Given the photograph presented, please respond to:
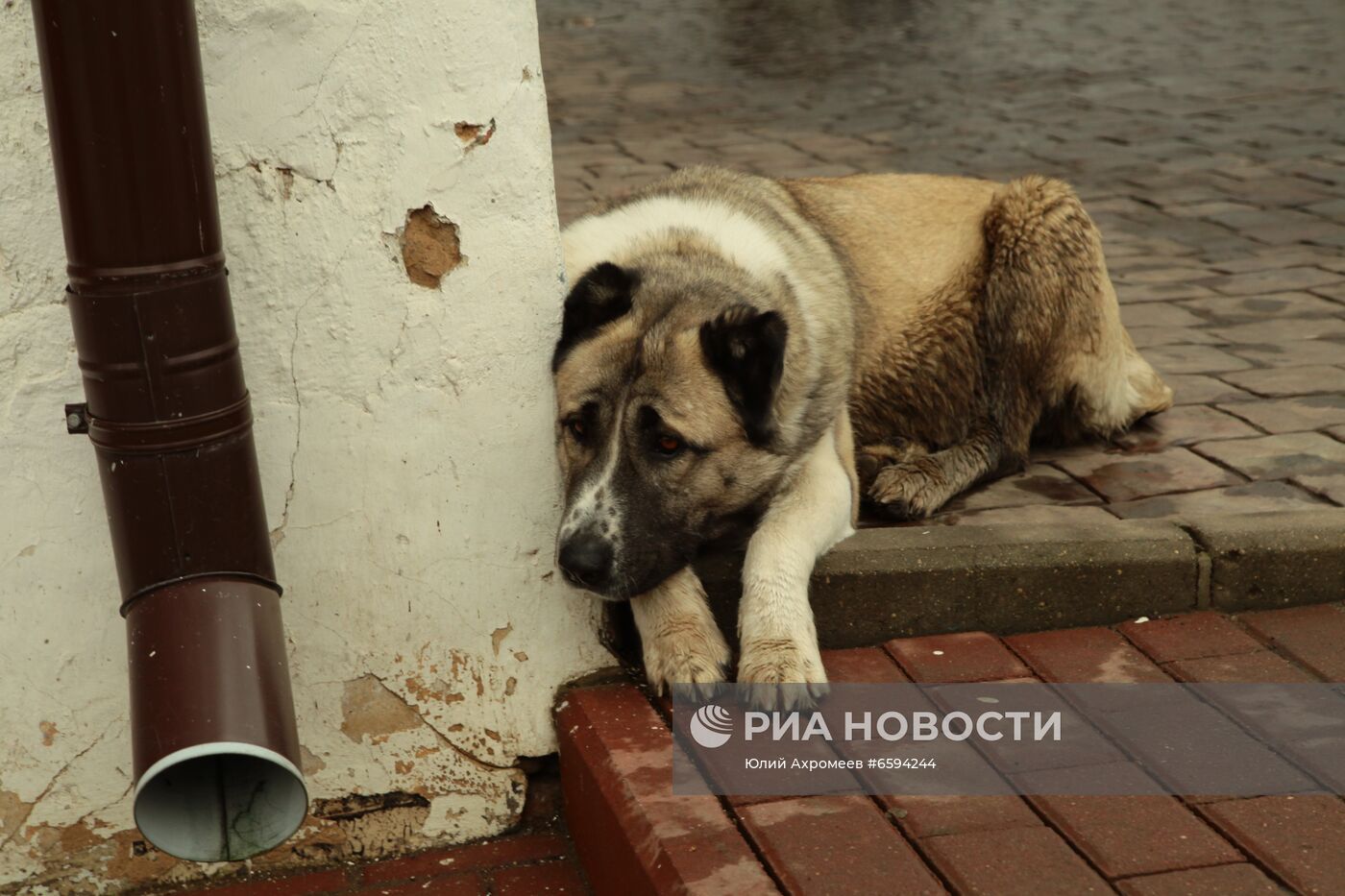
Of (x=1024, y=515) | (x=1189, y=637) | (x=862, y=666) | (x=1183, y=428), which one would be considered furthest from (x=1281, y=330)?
(x=862, y=666)

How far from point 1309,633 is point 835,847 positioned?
168cm

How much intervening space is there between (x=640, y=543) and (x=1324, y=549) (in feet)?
6.42

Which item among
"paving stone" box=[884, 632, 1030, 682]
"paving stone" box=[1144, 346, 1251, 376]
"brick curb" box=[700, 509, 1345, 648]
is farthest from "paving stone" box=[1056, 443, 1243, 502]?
"paving stone" box=[884, 632, 1030, 682]

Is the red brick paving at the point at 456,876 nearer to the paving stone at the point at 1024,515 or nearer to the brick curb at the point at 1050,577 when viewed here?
the brick curb at the point at 1050,577

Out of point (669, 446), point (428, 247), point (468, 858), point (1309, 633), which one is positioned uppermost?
point (428, 247)

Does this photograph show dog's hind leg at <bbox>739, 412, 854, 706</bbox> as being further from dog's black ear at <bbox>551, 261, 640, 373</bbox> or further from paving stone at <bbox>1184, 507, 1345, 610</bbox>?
paving stone at <bbox>1184, 507, 1345, 610</bbox>

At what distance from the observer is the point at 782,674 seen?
3484 mm

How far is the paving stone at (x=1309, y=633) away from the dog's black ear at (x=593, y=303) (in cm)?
194

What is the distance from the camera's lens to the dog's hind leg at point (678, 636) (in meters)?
3.56

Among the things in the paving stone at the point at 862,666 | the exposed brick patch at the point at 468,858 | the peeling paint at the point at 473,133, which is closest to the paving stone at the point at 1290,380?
the paving stone at the point at 862,666

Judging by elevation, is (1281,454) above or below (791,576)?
below

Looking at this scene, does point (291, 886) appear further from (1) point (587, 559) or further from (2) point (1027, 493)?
(2) point (1027, 493)

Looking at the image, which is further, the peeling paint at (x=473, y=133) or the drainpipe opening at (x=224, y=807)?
the peeling paint at (x=473, y=133)

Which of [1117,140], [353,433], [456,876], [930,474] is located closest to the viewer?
[353,433]
